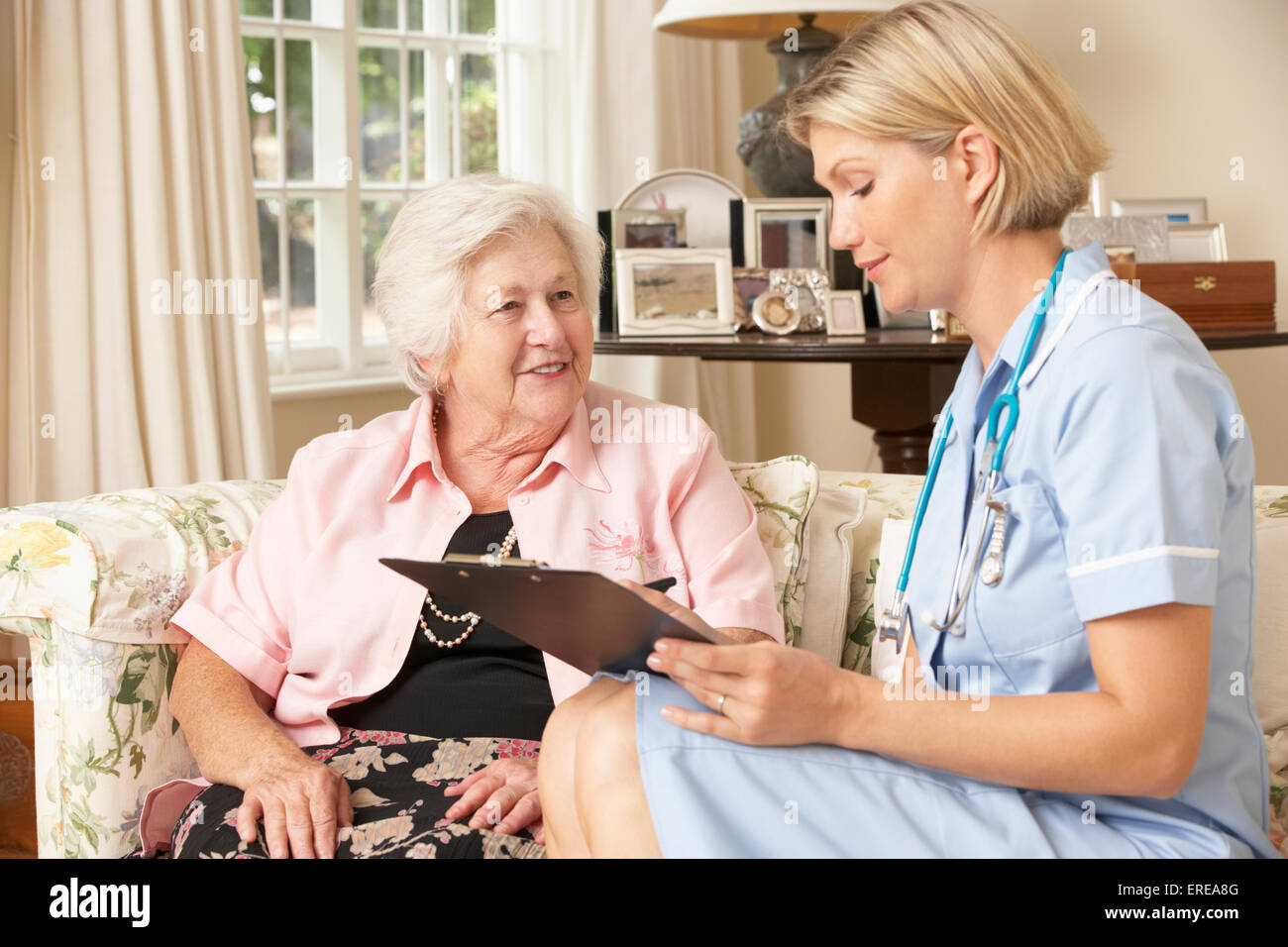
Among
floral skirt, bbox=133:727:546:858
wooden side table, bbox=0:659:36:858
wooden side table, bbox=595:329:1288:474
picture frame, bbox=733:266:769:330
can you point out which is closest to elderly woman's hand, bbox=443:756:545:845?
floral skirt, bbox=133:727:546:858

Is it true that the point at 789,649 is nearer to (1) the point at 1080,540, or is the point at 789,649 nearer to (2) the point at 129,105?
(1) the point at 1080,540

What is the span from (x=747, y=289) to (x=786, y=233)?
0.17 metres

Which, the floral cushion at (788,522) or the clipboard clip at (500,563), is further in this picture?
the floral cushion at (788,522)

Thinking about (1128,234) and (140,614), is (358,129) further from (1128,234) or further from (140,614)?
(140,614)

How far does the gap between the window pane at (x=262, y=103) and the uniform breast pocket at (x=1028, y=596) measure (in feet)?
9.28

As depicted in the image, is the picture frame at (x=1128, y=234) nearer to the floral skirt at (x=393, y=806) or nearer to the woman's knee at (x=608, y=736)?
the floral skirt at (x=393, y=806)

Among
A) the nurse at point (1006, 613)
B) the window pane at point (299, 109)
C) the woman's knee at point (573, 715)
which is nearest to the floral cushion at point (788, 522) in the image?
the nurse at point (1006, 613)

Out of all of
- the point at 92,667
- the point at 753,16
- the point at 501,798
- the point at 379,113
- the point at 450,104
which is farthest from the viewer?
the point at 450,104

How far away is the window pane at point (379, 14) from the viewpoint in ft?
11.9

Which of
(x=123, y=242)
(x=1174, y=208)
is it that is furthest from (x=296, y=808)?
(x=1174, y=208)

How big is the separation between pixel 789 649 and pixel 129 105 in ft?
7.45

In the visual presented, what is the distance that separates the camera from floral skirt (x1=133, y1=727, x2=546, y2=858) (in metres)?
1.37

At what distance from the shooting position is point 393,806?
1459mm
